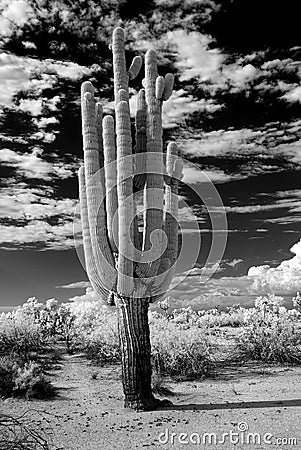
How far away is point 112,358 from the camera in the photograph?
13680 millimetres

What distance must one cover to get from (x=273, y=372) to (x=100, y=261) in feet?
18.2

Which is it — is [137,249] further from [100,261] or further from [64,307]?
[64,307]

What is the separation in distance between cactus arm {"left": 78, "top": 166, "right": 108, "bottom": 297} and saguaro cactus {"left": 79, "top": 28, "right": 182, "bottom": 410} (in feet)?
0.07

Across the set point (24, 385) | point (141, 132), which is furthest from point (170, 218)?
point (24, 385)

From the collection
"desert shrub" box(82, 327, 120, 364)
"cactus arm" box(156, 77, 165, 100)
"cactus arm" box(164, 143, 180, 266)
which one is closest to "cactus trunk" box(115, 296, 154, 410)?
"cactus arm" box(164, 143, 180, 266)

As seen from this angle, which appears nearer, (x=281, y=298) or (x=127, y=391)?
(x=127, y=391)

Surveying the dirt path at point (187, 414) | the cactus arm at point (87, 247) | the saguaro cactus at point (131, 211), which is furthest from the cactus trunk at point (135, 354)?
the cactus arm at point (87, 247)

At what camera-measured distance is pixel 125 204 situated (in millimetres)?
8539

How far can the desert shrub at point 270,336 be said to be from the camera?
Result: 13.0 meters

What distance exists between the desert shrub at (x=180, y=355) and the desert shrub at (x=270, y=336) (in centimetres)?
172

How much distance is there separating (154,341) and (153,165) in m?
5.19

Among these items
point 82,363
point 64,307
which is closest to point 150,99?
point 82,363

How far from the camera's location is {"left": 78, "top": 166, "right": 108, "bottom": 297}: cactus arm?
942 cm

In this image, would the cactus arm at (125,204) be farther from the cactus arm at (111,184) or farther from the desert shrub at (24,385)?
the desert shrub at (24,385)
